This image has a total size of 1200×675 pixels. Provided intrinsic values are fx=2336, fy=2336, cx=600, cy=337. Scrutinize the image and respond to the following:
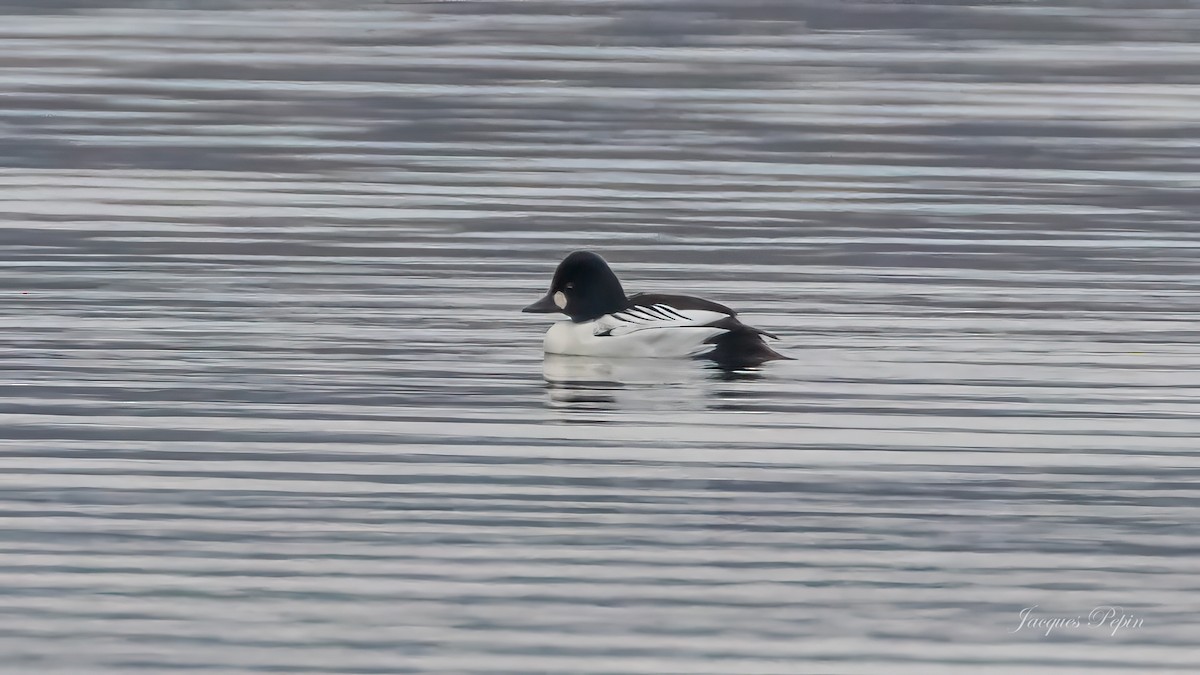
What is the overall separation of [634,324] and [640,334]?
0.05 meters

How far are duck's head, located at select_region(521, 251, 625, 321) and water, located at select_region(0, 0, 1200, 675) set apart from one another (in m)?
0.19

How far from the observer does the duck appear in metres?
9.12

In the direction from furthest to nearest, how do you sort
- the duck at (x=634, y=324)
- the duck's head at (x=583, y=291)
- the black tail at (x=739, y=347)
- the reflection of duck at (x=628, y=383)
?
the duck's head at (x=583, y=291) < the duck at (x=634, y=324) < the black tail at (x=739, y=347) < the reflection of duck at (x=628, y=383)

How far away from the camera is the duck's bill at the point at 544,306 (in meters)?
9.59

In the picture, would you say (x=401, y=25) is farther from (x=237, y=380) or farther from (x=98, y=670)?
(x=98, y=670)

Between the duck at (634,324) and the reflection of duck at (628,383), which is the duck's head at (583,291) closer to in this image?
the duck at (634,324)

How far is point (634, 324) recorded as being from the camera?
9.41 m

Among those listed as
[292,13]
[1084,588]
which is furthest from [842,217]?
[292,13]

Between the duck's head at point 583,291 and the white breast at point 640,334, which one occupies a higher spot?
the duck's head at point 583,291

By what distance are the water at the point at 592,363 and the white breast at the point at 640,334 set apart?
0.38 feet
